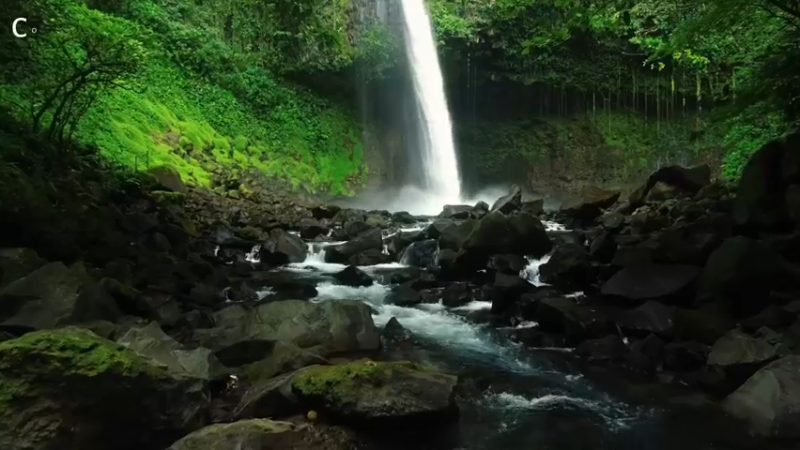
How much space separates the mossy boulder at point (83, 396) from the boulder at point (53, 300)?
1238 mm

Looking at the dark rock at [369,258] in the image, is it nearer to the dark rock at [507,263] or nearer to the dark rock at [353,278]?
the dark rock at [353,278]

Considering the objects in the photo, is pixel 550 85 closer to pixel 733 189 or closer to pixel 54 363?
pixel 733 189

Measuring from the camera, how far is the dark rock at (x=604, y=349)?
17.6ft

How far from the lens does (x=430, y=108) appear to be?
25.0 m

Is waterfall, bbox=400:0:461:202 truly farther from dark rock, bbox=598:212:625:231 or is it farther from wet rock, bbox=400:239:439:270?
wet rock, bbox=400:239:439:270

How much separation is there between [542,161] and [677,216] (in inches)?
682

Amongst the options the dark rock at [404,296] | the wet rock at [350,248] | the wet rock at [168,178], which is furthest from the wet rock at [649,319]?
the wet rock at [168,178]

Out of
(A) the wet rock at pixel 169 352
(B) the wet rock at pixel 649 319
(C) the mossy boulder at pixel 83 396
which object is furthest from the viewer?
(B) the wet rock at pixel 649 319

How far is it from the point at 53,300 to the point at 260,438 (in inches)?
97.2

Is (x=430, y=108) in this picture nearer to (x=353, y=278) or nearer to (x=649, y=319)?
(x=353, y=278)

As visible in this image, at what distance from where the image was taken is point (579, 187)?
26344 millimetres

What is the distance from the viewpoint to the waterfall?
24.2 meters

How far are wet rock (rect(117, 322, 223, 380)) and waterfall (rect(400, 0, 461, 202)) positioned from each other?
19.7 meters

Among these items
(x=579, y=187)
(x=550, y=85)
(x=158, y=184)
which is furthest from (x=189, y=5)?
(x=579, y=187)
